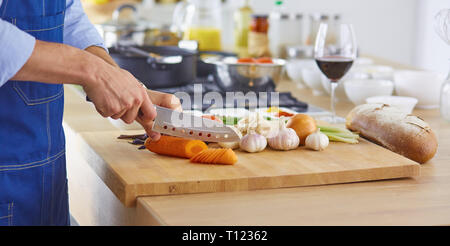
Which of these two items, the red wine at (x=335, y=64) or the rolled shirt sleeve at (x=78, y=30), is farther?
the red wine at (x=335, y=64)

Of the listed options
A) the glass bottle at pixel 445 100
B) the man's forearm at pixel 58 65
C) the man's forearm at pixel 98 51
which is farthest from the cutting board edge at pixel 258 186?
the glass bottle at pixel 445 100

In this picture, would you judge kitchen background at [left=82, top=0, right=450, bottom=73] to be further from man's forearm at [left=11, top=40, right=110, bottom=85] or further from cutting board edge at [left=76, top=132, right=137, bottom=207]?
man's forearm at [left=11, top=40, right=110, bottom=85]

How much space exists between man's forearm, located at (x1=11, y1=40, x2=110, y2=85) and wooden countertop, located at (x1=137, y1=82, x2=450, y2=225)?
239 mm

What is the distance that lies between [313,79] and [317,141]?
2.76 ft

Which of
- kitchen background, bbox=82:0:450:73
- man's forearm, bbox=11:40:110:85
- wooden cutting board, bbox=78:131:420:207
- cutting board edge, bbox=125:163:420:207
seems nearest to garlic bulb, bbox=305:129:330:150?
wooden cutting board, bbox=78:131:420:207

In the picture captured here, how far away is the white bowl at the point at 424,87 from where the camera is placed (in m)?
1.84

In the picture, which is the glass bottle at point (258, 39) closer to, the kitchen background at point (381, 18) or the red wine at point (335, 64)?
the red wine at point (335, 64)

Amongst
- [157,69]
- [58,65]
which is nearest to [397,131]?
[58,65]

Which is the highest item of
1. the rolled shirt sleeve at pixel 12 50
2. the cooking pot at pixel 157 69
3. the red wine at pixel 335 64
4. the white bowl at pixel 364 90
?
the rolled shirt sleeve at pixel 12 50

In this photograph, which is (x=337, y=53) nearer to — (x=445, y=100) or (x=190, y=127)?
(x=445, y=100)

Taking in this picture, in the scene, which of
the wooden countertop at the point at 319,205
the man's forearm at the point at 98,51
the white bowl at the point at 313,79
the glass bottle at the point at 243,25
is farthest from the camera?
the glass bottle at the point at 243,25

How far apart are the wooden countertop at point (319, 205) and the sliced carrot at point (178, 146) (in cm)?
14

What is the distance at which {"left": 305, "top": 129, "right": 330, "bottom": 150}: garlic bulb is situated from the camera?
1260 mm

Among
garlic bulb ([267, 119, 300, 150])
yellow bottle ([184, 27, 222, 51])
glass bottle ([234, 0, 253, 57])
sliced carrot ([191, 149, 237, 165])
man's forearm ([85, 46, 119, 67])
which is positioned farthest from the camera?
yellow bottle ([184, 27, 222, 51])
